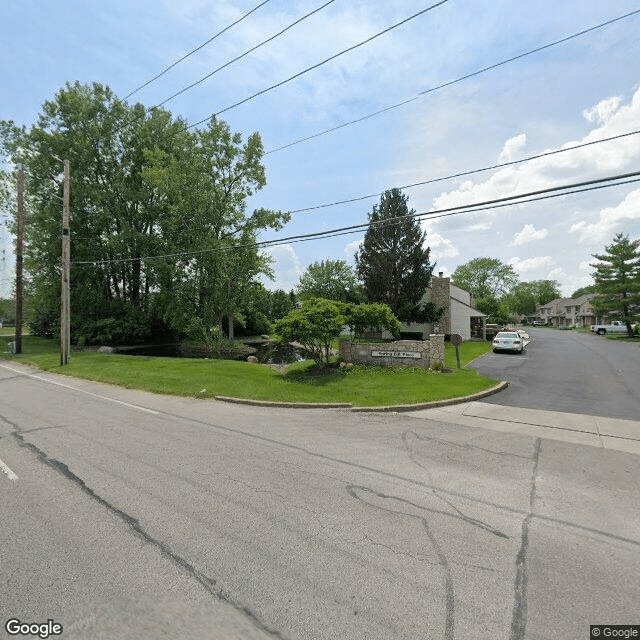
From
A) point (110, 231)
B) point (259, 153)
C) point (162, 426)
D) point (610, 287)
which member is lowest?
point (162, 426)

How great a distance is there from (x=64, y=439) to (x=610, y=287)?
182 feet

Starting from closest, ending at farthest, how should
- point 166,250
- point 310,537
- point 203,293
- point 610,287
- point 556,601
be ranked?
point 556,601
point 310,537
point 203,293
point 166,250
point 610,287

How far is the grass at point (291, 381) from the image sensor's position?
1188 centimetres

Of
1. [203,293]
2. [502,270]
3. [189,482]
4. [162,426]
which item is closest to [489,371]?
[162,426]

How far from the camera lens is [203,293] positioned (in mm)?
28219

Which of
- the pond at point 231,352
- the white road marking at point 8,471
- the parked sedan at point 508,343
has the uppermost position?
the parked sedan at point 508,343

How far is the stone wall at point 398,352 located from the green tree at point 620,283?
136 feet

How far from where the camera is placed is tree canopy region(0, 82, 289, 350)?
27.4m

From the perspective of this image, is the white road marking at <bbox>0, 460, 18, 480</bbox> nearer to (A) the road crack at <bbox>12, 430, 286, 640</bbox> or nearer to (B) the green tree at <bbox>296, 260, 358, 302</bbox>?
(A) the road crack at <bbox>12, 430, 286, 640</bbox>

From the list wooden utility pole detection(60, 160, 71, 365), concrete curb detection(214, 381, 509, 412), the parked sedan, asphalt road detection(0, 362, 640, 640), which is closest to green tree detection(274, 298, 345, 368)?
concrete curb detection(214, 381, 509, 412)

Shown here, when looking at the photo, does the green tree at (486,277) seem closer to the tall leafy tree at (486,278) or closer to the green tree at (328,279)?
the tall leafy tree at (486,278)

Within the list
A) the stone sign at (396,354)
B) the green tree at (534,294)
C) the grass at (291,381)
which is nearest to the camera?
the grass at (291,381)

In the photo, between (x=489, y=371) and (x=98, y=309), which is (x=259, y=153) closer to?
(x=98, y=309)

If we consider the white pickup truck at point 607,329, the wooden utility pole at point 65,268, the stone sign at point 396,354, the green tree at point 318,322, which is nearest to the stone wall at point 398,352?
the stone sign at point 396,354
